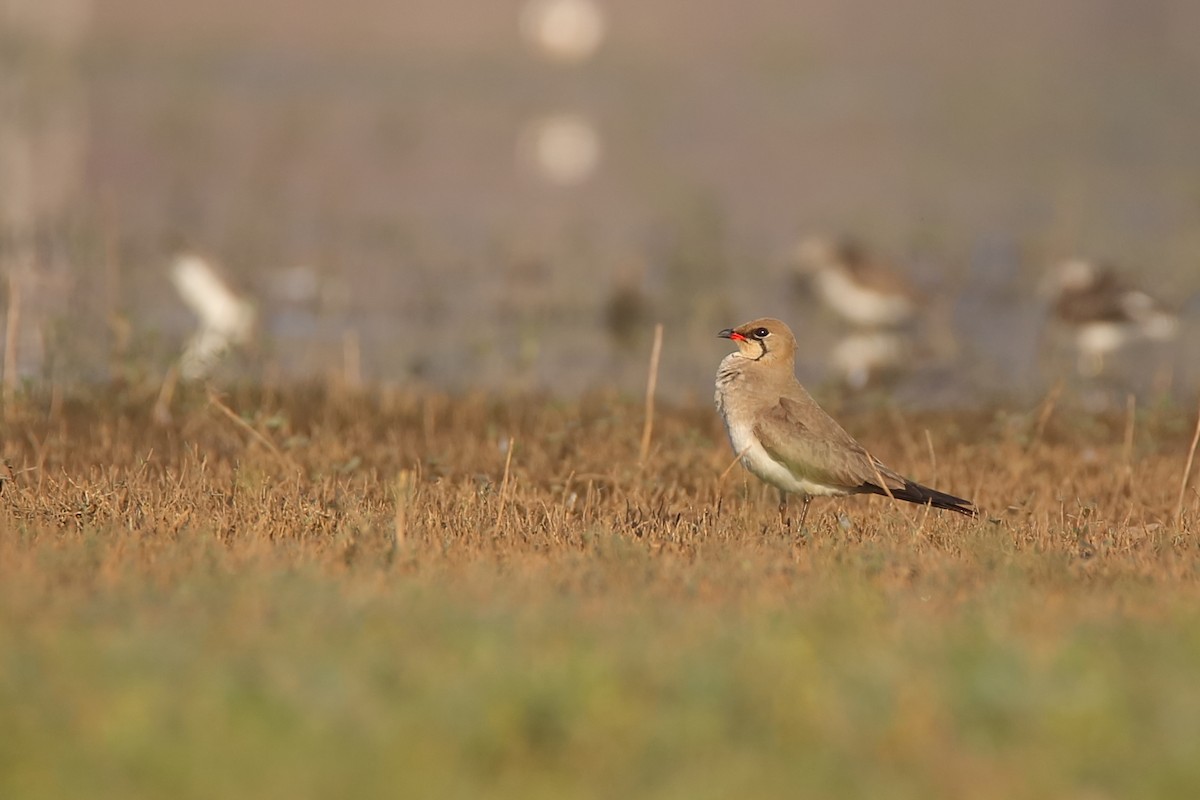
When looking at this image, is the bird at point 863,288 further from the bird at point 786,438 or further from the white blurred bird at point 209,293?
the bird at point 786,438

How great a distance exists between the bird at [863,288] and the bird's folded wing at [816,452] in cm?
1174

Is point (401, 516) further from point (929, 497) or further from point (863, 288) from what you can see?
point (863, 288)

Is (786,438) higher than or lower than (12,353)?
higher

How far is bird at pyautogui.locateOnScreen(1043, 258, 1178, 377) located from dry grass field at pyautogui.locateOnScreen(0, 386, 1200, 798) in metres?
7.62

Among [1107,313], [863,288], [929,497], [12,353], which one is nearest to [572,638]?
[929,497]

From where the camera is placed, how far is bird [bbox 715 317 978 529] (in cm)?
743

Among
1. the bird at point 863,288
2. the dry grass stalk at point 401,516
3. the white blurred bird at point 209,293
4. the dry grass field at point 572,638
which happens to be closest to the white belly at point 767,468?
the dry grass field at point 572,638

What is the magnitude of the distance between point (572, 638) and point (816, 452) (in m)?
3.05

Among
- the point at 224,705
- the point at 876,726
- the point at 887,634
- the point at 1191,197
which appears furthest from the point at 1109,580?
the point at 1191,197

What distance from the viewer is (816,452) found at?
7430mm

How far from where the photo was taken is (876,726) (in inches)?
156

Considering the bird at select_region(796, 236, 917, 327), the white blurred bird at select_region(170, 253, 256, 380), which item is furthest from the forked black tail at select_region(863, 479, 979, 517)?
the bird at select_region(796, 236, 917, 327)

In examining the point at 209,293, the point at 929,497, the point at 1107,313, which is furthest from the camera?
the point at 209,293

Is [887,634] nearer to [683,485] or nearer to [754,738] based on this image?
[754,738]
